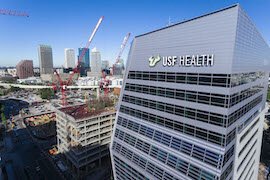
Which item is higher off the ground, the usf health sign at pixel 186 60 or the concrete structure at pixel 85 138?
the usf health sign at pixel 186 60

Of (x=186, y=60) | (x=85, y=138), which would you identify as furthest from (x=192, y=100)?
(x=85, y=138)

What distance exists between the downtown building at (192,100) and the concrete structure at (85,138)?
21.2 meters

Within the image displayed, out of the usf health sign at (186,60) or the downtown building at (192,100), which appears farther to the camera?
the usf health sign at (186,60)

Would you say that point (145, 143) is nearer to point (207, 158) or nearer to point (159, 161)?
point (159, 161)

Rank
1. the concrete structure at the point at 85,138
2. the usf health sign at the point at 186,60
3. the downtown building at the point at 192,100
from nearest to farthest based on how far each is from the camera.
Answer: the downtown building at the point at 192,100, the usf health sign at the point at 186,60, the concrete structure at the point at 85,138

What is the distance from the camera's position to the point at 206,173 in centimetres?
3062

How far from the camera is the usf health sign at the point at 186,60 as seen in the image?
31219mm

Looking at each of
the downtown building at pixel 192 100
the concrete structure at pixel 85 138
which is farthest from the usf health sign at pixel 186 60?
the concrete structure at pixel 85 138

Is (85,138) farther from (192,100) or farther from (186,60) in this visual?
(186,60)

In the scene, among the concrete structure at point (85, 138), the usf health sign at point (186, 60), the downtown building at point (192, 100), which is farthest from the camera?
the concrete structure at point (85, 138)

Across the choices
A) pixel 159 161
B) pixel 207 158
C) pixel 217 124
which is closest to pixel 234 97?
pixel 217 124

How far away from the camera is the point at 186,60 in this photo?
3447 centimetres

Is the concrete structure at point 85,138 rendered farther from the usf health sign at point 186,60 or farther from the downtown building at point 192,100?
the usf health sign at point 186,60

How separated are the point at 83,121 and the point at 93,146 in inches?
460
